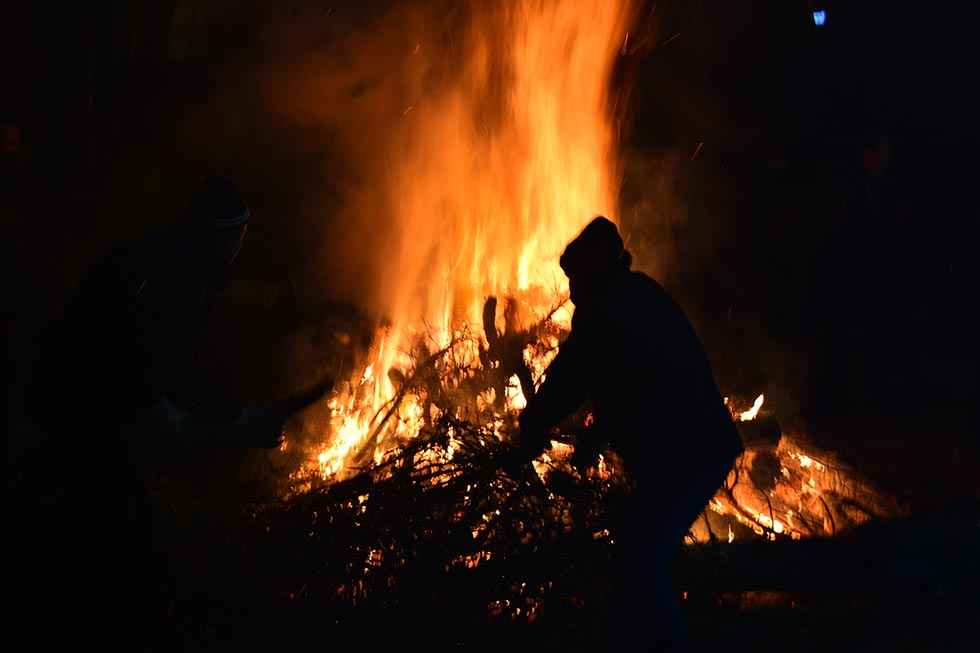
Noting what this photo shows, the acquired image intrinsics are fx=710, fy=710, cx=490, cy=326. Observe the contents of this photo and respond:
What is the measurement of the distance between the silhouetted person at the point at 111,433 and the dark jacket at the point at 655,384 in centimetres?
192

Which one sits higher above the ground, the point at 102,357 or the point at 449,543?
the point at 102,357

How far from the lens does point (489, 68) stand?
791 cm

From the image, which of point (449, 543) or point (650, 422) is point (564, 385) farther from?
point (449, 543)

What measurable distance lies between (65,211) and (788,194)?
961 centimetres

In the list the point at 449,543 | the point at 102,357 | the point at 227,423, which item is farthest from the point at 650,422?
the point at 102,357

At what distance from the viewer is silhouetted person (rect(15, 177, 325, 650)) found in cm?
294

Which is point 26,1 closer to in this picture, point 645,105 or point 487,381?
point 487,381

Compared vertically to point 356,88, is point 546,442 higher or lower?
lower

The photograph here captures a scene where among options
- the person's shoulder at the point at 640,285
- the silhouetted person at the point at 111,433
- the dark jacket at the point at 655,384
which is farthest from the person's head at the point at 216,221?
the person's shoulder at the point at 640,285

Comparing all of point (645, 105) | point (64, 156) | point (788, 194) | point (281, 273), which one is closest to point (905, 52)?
point (788, 194)

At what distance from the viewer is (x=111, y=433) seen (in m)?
3.06

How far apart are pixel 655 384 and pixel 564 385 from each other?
22.5 inches

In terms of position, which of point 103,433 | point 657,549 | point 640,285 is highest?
point 640,285

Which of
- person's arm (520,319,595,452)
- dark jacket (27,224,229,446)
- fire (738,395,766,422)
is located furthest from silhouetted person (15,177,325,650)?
fire (738,395,766,422)
